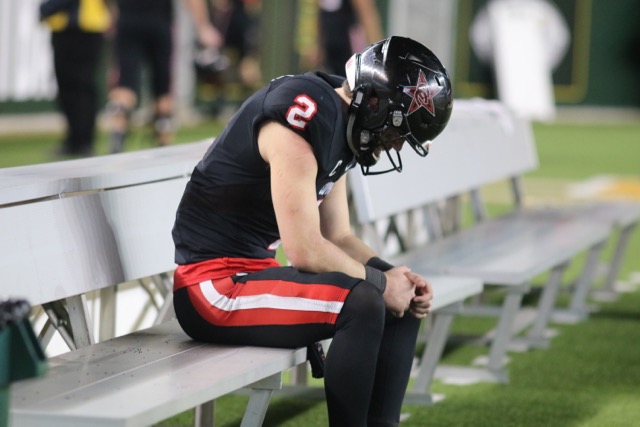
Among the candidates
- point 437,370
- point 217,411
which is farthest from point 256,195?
point 437,370

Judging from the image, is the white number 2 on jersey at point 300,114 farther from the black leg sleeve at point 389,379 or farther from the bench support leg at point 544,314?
the bench support leg at point 544,314

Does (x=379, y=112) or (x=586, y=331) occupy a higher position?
(x=379, y=112)

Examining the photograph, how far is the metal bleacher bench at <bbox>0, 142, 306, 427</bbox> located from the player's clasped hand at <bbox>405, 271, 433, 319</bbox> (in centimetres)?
37

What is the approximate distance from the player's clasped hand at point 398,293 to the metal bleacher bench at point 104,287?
294mm

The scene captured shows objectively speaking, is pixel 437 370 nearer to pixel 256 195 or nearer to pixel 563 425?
pixel 563 425

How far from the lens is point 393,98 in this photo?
3.95 m

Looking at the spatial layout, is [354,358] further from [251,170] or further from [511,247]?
[511,247]

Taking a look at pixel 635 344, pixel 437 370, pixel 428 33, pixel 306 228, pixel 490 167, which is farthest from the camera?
pixel 428 33

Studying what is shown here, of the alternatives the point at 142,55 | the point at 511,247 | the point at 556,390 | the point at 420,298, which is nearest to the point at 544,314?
the point at 511,247

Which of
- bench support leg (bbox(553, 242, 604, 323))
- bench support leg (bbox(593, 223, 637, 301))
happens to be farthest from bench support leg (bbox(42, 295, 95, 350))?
bench support leg (bbox(593, 223, 637, 301))

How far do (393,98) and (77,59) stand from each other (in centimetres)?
927

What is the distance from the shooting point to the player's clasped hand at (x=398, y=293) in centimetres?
396

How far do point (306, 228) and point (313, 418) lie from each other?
1403mm

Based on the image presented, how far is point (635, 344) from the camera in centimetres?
672
